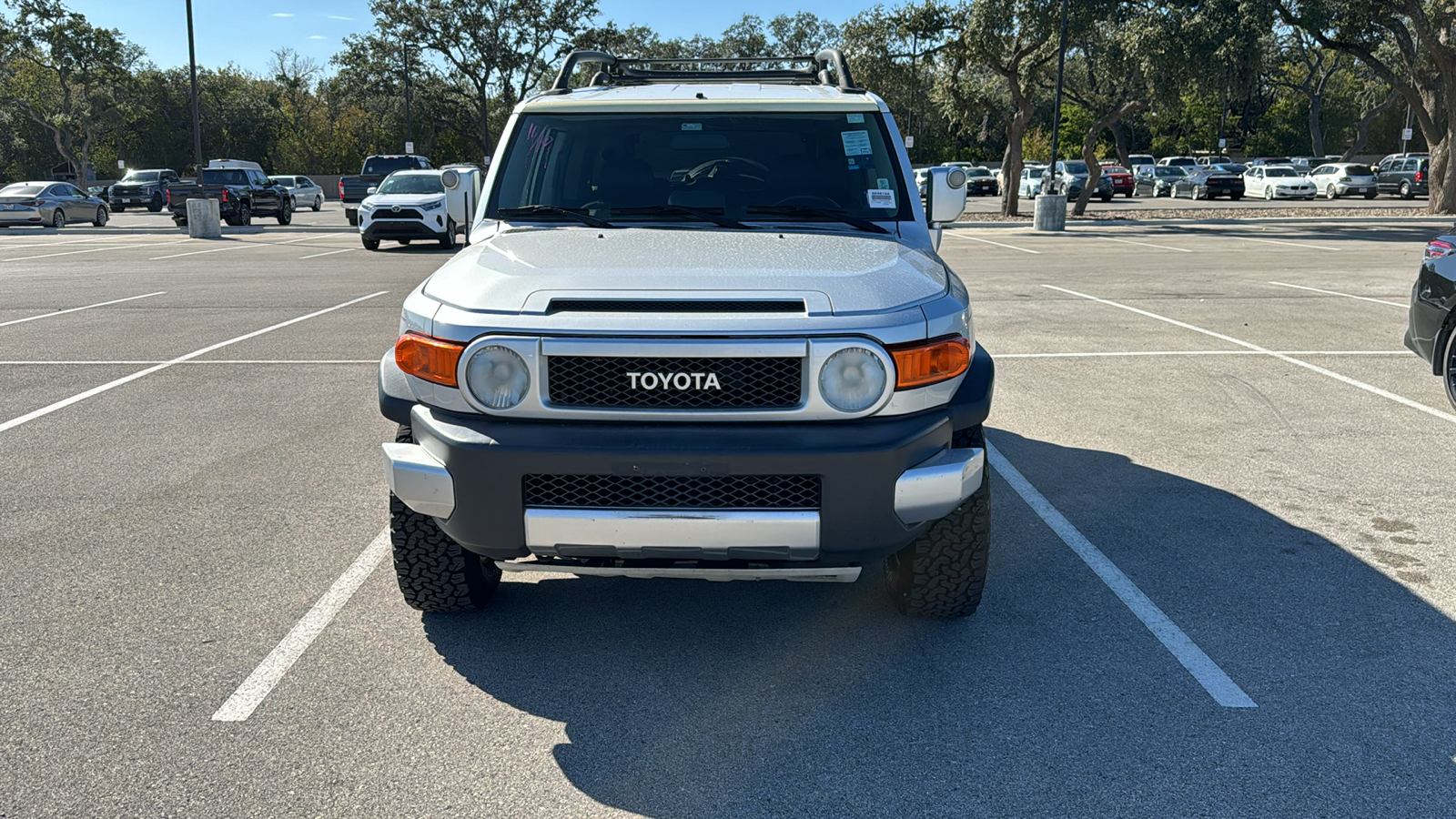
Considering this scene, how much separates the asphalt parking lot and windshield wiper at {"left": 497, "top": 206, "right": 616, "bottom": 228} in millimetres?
1428

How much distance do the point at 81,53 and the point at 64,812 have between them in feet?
Result: 215

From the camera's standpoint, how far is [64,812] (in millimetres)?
2941

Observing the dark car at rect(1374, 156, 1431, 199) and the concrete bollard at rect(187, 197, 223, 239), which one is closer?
the concrete bollard at rect(187, 197, 223, 239)

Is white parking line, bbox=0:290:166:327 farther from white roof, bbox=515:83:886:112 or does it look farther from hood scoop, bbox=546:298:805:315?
hood scoop, bbox=546:298:805:315

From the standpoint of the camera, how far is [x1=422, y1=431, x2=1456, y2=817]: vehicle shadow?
3.07 m

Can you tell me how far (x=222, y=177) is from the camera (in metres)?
34.8

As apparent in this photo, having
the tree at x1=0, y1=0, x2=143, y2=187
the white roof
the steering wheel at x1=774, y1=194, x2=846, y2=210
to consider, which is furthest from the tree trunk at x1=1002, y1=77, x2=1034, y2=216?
the tree at x1=0, y1=0, x2=143, y2=187

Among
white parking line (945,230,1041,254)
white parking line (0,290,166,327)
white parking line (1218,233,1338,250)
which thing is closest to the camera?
white parking line (0,290,166,327)

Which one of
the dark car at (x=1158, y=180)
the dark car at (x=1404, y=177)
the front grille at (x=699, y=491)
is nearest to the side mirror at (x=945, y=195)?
the front grille at (x=699, y=491)

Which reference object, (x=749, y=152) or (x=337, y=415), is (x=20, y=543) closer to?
(x=337, y=415)

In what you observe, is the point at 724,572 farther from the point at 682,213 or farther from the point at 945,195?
the point at 945,195

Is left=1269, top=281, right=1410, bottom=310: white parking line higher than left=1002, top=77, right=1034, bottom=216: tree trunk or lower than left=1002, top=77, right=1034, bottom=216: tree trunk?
lower

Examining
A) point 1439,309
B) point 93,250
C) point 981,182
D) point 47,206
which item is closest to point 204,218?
point 93,250

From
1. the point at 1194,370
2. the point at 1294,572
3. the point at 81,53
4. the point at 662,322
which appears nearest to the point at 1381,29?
the point at 1194,370
